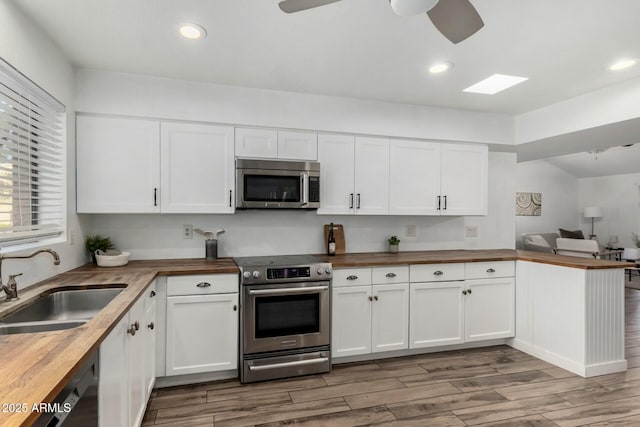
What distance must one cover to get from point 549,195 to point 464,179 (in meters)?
7.13

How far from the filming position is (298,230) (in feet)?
12.2

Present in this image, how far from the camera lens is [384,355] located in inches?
134

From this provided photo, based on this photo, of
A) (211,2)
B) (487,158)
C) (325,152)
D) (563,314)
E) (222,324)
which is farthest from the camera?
(487,158)

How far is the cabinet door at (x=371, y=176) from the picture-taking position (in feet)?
11.7

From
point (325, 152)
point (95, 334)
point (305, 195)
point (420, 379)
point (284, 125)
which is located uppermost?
point (284, 125)

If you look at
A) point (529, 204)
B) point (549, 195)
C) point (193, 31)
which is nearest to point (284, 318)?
point (193, 31)

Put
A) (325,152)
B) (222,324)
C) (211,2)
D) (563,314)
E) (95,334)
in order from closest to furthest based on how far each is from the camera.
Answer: (95,334)
(211,2)
(222,324)
(563,314)
(325,152)

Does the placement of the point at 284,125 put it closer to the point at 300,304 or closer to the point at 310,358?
the point at 300,304

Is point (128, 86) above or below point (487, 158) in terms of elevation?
above

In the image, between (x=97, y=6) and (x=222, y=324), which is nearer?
(x=97, y=6)

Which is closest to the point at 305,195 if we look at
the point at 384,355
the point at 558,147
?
the point at 384,355

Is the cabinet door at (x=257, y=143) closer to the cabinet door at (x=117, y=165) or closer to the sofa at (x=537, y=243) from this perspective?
the cabinet door at (x=117, y=165)

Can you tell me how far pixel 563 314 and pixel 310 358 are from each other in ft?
7.33

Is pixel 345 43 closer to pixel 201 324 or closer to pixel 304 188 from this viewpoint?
pixel 304 188
